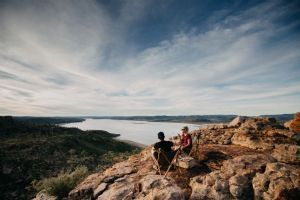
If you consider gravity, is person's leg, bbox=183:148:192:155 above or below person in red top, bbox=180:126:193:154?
below

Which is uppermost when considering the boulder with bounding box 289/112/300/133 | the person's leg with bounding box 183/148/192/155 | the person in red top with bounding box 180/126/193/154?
the boulder with bounding box 289/112/300/133

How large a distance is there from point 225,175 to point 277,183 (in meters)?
1.69

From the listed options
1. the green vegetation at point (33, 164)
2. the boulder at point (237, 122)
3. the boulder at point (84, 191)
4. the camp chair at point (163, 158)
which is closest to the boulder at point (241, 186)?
the camp chair at point (163, 158)

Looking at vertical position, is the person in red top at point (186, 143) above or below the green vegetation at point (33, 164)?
above

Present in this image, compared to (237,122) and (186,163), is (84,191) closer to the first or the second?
(186,163)

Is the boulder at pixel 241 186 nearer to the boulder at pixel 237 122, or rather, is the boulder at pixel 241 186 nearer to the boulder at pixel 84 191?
the boulder at pixel 84 191

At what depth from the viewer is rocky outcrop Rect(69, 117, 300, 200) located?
6.54m

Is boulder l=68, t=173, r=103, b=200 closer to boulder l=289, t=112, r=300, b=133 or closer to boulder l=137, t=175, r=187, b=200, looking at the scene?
boulder l=137, t=175, r=187, b=200

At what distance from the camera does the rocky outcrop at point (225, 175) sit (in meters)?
6.54

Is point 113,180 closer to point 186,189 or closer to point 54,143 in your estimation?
point 186,189

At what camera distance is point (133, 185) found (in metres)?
8.39

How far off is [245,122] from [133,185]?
9021 mm

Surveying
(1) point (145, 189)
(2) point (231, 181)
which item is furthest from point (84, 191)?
(2) point (231, 181)

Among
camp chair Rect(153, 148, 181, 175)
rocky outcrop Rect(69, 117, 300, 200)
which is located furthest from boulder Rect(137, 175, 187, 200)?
camp chair Rect(153, 148, 181, 175)
